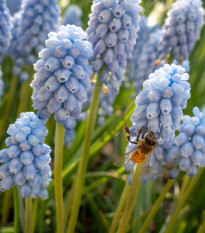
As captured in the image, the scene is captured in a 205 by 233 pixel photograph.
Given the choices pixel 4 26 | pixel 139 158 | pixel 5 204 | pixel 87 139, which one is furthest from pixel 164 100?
pixel 5 204

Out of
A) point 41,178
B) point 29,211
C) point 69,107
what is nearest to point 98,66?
point 69,107

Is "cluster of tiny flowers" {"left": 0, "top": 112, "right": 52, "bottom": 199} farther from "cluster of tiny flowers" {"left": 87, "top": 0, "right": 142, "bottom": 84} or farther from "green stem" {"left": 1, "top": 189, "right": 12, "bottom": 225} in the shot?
"green stem" {"left": 1, "top": 189, "right": 12, "bottom": 225}

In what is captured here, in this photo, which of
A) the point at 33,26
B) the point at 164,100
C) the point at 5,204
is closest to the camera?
the point at 164,100

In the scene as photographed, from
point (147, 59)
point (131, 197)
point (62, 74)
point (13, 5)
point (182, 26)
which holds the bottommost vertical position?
point (131, 197)

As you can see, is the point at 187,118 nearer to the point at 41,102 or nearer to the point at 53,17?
the point at 41,102

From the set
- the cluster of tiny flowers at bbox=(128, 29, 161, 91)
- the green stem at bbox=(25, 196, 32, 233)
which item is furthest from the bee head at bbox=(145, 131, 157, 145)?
the cluster of tiny flowers at bbox=(128, 29, 161, 91)

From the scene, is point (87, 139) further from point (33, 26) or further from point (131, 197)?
point (33, 26)
